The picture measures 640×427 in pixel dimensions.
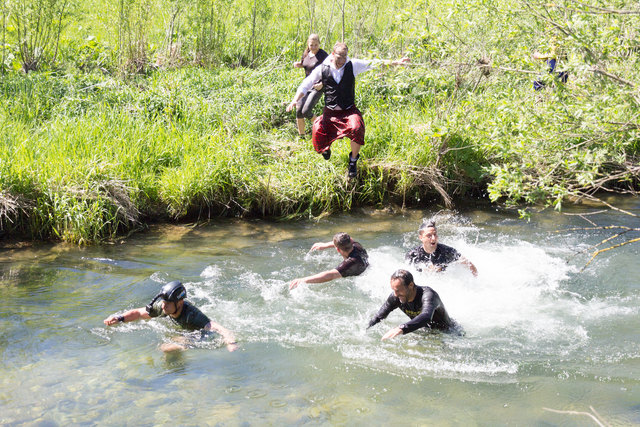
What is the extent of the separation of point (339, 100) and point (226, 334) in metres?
4.41

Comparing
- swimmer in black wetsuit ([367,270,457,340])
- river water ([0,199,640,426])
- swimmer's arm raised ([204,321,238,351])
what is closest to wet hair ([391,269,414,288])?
swimmer in black wetsuit ([367,270,457,340])

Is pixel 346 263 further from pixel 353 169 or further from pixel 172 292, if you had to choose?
pixel 353 169

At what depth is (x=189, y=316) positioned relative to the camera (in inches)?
256

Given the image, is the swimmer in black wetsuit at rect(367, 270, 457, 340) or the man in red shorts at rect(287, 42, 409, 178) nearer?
the swimmer in black wetsuit at rect(367, 270, 457, 340)

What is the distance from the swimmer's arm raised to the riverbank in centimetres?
333

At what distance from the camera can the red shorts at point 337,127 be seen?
9.61 meters

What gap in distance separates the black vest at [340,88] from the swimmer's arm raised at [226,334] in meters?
4.32

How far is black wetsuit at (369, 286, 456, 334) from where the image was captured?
20.5 ft

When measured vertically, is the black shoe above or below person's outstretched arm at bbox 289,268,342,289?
above

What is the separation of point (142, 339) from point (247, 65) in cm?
1051

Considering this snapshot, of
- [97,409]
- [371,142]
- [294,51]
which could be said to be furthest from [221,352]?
[294,51]

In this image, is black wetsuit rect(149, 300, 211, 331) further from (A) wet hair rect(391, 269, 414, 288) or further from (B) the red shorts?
(B) the red shorts

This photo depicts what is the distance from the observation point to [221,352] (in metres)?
6.43

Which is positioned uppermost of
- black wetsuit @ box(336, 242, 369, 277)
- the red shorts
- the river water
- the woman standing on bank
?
the woman standing on bank
